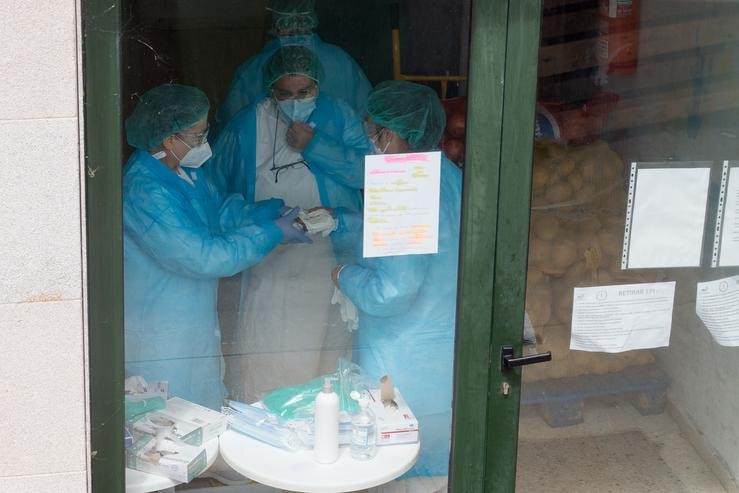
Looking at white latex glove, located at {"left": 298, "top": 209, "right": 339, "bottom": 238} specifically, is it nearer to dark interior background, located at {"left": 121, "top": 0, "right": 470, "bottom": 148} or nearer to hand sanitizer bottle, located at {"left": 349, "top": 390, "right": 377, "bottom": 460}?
dark interior background, located at {"left": 121, "top": 0, "right": 470, "bottom": 148}

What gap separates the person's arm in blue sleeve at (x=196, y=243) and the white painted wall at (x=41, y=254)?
0.84 ft

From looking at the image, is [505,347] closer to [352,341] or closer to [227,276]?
[352,341]

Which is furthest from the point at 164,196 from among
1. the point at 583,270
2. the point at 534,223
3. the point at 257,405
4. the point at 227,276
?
the point at 583,270

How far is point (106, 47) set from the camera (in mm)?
2420

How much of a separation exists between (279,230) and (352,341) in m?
0.37

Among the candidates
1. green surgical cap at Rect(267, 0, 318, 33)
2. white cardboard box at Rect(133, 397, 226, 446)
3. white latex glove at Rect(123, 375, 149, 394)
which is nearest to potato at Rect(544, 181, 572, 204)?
green surgical cap at Rect(267, 0, 318, 33)

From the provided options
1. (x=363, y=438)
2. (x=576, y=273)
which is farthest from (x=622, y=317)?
(x=363, y=438)

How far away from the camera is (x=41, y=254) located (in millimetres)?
2459

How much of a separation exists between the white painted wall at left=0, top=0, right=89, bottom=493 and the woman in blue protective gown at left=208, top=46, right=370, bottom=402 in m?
0.45

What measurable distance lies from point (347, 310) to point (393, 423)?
330 mm

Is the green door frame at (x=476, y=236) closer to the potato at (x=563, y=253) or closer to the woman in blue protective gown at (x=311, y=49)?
the potato at (x=563, y=253)

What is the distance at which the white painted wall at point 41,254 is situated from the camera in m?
2.36

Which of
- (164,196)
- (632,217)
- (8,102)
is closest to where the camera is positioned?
(8,102)

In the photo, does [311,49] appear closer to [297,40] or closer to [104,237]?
[297,40]
